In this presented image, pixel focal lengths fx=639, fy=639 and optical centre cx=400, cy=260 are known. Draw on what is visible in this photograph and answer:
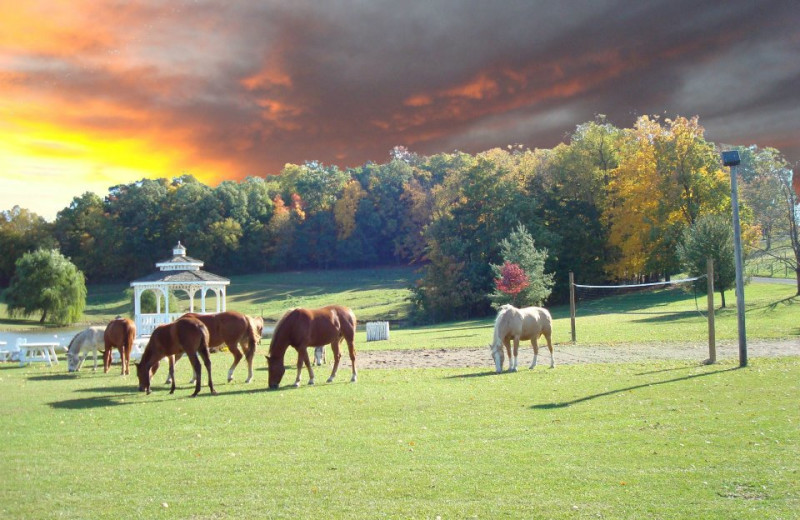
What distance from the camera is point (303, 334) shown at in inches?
579

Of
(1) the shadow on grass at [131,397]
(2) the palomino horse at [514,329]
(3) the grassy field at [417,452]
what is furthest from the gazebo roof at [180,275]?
(2) the palomino horse at [514,329]

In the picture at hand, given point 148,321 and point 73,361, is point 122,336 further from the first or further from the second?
point 148,321

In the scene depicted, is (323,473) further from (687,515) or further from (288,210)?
(288,210)

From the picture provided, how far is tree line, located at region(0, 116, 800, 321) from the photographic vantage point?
1928 inches

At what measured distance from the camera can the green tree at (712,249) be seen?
34.4m

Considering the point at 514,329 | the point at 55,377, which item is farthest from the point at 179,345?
the point at 514,329

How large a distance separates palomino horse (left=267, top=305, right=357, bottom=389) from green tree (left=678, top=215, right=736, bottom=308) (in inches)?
1005

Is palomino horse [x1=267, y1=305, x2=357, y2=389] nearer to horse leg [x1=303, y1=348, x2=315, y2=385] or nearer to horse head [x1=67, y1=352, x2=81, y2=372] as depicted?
horse leg [x1=303, y1=348, x2=315, y2=385]

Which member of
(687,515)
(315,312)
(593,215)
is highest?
(593,215)

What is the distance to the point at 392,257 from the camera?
90.2 m

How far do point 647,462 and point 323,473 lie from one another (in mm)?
3702

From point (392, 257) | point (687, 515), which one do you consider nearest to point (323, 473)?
point (687, 515)

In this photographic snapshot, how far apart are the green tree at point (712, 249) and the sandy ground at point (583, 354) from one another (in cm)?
1334

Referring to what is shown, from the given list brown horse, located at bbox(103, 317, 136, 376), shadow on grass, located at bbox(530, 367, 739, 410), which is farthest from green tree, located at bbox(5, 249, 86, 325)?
shadow on grass, located at bbox(530, 367, 739, 410)
